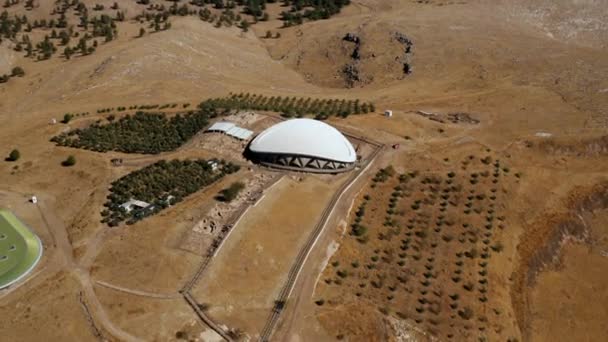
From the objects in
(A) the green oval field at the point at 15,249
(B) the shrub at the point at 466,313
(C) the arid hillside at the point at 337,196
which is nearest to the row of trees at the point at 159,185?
(C) the arid hillside at the point at 337,196

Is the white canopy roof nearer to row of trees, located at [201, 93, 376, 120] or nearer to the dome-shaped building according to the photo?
the dome-shaped building

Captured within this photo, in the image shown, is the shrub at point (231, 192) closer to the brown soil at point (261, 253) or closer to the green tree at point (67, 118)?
the brown soil at point (261, 253)

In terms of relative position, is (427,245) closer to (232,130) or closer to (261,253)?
(261,253)

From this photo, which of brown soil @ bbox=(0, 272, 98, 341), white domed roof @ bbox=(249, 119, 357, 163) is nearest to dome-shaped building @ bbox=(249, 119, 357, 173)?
white domed roof @ bbox=(249, 119, 357, 163)

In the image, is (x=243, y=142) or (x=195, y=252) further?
(x=243, y=142)

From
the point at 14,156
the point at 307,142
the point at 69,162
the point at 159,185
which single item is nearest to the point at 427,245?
the point at 307,142

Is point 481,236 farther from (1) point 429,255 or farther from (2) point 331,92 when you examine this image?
(2) point 331,92

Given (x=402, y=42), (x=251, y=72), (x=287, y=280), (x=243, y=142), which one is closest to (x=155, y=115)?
(x=243, y=142)
